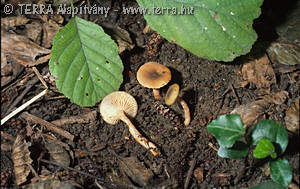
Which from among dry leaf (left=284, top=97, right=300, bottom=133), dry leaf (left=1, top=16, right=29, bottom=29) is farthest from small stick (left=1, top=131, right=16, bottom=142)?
dry leaf (left=284, top=97, right=300, bottom=133)

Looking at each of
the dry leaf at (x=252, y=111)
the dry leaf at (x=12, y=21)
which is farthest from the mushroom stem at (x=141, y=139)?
the dry leaf at (x=12, y=21)

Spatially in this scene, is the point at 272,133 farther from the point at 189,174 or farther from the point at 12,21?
the point at 12,21

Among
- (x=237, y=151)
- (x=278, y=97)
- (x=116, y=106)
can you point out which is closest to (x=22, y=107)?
(x=116, y=106)

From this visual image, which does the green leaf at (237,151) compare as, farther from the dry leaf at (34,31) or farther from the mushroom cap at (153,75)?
the dry leaf at (34,31)

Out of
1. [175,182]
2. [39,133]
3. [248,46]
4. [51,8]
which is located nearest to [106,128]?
[39,133]

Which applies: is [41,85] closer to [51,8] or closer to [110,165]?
[51,8]

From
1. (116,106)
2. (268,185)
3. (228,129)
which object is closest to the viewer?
(228,129)

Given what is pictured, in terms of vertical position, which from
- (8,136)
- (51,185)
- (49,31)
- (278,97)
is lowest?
(51,185)
